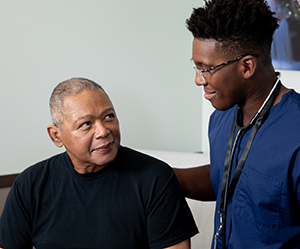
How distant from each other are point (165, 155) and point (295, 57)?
39.3 inches

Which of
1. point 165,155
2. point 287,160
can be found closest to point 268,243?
point 287,160

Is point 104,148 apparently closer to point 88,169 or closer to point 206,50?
point 88,169

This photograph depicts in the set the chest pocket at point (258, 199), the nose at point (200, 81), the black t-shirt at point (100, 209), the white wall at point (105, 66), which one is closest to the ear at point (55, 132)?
the black t-shirt at point (100, 209)

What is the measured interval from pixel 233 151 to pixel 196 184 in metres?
0.40


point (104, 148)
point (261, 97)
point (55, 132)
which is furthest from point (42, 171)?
point (261, 97)

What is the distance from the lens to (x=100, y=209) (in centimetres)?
139

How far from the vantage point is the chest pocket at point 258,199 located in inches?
47.2

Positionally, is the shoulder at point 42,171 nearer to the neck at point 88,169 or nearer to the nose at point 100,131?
the neck at point 88,169

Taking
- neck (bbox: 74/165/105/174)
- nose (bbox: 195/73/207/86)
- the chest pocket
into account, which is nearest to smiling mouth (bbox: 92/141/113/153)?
neck (bbox: 74/165/105/174)

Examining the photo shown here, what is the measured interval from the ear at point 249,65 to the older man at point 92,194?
1.53 feet

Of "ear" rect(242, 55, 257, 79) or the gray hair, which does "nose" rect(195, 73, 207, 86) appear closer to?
"ear" rect(242, 55, 257, 79)

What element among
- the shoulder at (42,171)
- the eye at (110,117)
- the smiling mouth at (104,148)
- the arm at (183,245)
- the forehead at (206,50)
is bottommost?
the arm at (183,245)

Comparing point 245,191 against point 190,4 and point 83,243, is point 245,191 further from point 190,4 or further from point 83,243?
point 190,4

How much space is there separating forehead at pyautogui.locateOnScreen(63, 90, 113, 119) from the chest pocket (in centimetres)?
56
